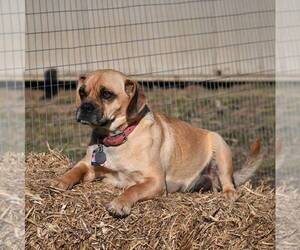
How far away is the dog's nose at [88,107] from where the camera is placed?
496 cm

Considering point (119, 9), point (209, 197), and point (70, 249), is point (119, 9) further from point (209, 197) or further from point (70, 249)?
point (70, 249)

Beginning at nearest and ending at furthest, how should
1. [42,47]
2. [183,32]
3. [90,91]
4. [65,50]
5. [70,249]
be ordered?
[70,249] → [90,91] → [42,47] → [65,50] → [183,32]

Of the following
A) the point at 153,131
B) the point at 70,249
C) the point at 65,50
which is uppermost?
the point at 65,50

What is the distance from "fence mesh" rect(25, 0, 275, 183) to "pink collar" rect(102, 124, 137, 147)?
1.77m

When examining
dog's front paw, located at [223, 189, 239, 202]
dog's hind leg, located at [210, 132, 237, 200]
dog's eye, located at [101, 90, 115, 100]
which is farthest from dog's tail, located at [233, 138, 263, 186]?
dog's eye, located at [101, 90, 115, 100]

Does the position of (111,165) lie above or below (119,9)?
below

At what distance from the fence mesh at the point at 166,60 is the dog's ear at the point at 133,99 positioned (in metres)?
1.79

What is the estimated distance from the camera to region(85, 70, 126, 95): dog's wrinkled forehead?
5.09 metres

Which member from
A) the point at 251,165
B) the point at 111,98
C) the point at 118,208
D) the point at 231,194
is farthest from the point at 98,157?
the point at 251,165

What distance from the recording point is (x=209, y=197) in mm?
5098

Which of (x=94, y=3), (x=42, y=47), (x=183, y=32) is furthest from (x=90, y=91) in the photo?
(x=183, y=32)

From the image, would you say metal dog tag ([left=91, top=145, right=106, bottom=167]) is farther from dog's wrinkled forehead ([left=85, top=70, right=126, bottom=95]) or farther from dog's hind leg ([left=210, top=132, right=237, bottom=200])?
dog's hind leg ([left=210, top=132, right=237, bottom=200])

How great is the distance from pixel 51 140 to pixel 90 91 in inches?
110

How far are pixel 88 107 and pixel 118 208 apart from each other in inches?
29.9
